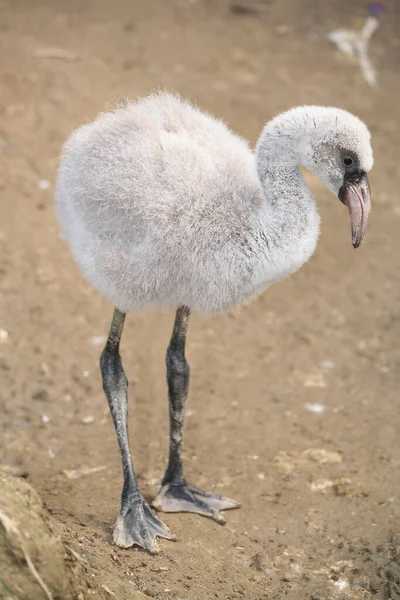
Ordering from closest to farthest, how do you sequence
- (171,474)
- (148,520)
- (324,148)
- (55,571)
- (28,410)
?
Answer: (55,571)
(324,148)
(148,520)
(171,474)
(28,410)

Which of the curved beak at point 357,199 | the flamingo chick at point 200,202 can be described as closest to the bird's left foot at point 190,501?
the flamingo chick at point 200,202

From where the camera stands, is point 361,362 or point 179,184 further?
point 361,362

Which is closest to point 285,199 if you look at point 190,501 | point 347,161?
point 347,161

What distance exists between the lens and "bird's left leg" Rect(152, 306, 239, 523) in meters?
4.27

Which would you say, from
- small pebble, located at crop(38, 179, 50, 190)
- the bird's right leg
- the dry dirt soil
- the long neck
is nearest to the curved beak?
the long neck

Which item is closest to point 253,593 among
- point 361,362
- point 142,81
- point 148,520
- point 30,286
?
point 148,520

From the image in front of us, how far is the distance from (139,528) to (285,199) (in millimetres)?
1477

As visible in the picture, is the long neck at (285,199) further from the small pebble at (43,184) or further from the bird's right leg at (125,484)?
the small pebble at (43,184)

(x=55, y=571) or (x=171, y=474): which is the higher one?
(x=55, y=571)

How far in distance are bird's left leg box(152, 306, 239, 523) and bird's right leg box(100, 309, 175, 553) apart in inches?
8.8

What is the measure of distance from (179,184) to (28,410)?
2050 millimetres

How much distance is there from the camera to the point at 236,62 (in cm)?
833

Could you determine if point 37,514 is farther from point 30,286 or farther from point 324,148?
point 30,286

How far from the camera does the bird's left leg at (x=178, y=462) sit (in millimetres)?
4270
